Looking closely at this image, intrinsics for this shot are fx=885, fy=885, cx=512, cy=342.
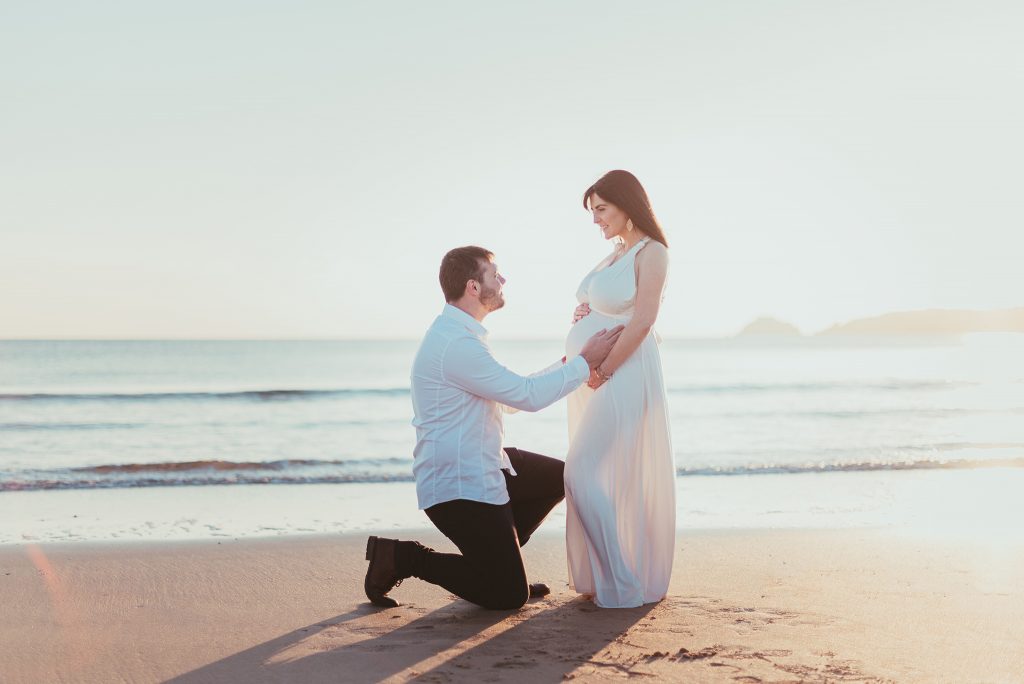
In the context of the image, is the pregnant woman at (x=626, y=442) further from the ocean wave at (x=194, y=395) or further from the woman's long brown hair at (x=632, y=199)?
the ocean wave at (x=194, y=395)

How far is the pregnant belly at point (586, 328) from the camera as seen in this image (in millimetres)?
4488

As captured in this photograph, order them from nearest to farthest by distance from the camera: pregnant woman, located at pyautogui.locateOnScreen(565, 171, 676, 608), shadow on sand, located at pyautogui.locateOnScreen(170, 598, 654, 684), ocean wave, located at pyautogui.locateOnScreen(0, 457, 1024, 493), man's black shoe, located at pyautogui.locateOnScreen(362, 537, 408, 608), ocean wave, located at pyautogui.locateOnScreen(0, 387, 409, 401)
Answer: shadow on sand, located at pyautogui.locateOnScreen(170, 598, 654, 684) < man's black shoe, located at pyautogui.locateOnScreen(362, 537, 408, 608) < pregnant woman, located at pyautogui.locateOnScreen(565, 171, 676, 608) < ocean wave, located at pyautogui.locateOnScreen(0, 457, 1024, 493) < ocean wave, located at pyautogui.locateOnScreen(0, 387, 409, 401)

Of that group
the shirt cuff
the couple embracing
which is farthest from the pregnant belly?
the shirt cuff

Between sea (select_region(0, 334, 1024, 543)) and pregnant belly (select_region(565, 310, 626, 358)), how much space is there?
308 centimetres

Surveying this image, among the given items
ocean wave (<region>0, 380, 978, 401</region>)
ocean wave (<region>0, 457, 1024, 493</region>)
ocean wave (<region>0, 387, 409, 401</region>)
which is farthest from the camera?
ocean wave (<region>0, 380, 978, 401</region>)

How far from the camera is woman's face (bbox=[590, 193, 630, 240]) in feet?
14.6

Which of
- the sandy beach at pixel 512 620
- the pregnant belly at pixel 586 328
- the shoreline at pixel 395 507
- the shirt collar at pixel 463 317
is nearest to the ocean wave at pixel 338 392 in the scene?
the shoreline at pixel 395 507

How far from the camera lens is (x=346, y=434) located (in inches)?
627

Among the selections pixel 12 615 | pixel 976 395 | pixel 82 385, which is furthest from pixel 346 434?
pixel 82 385

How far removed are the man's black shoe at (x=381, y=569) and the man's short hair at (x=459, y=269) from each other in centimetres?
121

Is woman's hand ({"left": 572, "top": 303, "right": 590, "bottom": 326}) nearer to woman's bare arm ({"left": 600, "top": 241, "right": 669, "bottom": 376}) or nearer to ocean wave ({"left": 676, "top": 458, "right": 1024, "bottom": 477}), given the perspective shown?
woman's bare arm ({"left": 600, "top": 241, "right": 669, "bottom": 376})

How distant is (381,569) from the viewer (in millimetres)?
4270

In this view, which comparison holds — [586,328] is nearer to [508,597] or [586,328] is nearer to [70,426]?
[508,597]

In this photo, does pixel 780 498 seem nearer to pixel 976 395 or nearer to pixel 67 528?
pixel 67 528
